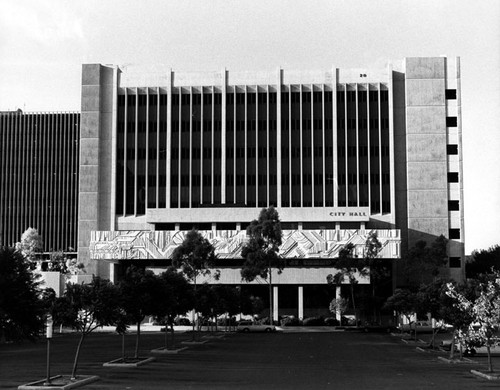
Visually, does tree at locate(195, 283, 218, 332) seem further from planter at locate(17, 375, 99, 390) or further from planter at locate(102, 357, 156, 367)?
planter at locate(17, 375, 99, 390)

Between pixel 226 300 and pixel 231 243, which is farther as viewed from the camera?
pixel 231 243

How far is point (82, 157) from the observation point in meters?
129

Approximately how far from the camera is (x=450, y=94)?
12556 cm

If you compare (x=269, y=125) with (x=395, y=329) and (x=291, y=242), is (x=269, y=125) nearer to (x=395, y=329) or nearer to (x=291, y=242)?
(x=291, y=242)

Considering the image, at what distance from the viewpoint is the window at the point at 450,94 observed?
125 m

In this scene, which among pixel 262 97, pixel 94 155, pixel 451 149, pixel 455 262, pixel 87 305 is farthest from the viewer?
pixel 94 155

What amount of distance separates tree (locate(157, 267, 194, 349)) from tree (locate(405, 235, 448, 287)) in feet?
186

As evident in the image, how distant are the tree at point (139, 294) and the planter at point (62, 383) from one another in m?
9.45

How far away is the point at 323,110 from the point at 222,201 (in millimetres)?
22388

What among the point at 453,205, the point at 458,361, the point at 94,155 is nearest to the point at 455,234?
the point at 453,205

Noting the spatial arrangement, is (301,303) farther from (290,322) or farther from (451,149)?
(451,149)

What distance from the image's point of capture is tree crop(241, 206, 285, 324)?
320 ft

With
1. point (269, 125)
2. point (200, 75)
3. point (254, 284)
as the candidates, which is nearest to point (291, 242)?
point (254, 284)

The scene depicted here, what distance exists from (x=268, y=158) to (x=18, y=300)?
332 feet
